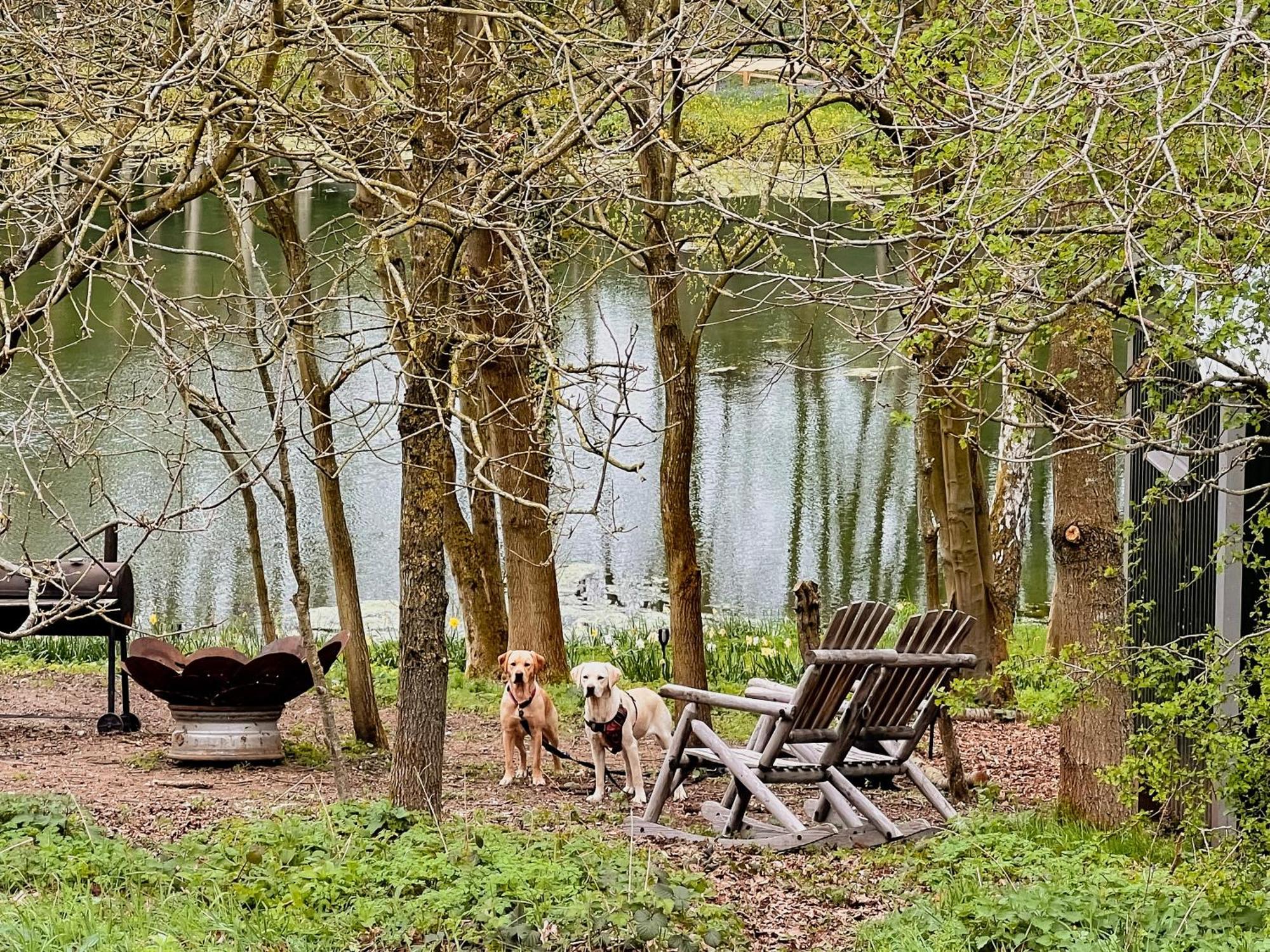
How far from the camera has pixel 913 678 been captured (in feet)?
25.1

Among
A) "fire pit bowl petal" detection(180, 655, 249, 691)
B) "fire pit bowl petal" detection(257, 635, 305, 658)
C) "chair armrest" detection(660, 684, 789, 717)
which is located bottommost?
"chair armrest" detection(660, 684, 789, 717)

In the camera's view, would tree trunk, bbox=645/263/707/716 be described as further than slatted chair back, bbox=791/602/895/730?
Yes

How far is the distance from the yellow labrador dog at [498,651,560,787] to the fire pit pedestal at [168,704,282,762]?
4.34 feet

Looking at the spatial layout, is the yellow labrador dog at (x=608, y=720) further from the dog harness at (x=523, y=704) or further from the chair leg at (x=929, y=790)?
the chair leg at (x=929, y=790)

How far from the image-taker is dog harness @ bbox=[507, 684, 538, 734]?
27.2ft

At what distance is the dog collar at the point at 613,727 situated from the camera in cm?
801

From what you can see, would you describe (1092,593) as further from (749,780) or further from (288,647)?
(288,647)

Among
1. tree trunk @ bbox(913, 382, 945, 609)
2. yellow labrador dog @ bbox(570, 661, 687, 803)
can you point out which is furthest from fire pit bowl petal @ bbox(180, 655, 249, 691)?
tree trunk @ bbox(913, 382, 945, 609)

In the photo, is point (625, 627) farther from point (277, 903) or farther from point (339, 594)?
point (277, 903)

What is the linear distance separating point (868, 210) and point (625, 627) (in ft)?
30.6

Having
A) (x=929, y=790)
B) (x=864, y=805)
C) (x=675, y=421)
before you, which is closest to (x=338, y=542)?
(x=675, y=421)

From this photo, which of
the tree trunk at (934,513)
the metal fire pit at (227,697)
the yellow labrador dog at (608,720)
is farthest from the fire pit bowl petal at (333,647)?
the tree trunk at (934,513)

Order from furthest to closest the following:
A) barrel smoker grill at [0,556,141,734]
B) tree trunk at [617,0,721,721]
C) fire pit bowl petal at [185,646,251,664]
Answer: tree trunk at [617,0,721,721]
barrel smoker grill at [0,556,141,734]
fire pit bowl petal at [185,646,251,664]

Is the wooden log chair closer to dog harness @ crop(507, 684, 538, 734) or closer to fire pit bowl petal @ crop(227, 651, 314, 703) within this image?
dog harness @ crop(507, 684, 538, 734)
